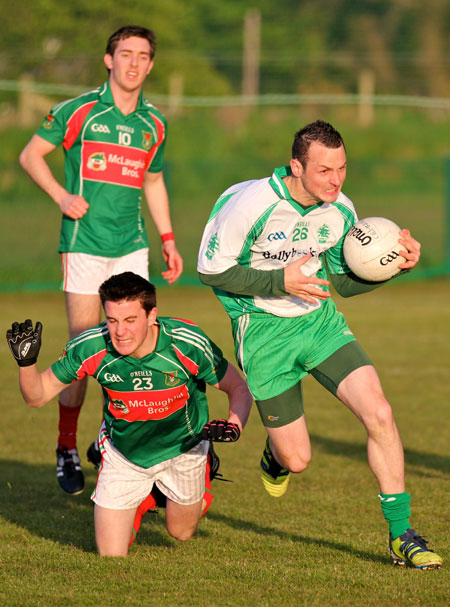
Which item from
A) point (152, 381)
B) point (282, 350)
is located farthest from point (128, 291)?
point (282, 350)

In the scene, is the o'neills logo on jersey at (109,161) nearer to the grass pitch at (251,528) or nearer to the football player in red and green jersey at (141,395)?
the football player in red and green jersey at (141,395)

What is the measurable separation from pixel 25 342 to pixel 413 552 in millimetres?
2131

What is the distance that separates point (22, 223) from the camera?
20.5 metres

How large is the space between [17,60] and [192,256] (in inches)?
443

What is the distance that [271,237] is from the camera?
18.4 feet

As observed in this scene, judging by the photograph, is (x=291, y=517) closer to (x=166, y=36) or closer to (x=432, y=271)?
(x=432, y=271)

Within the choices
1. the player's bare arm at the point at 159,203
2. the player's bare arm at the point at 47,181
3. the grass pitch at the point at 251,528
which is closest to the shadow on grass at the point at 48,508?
the grass pitch at the point at 251,528

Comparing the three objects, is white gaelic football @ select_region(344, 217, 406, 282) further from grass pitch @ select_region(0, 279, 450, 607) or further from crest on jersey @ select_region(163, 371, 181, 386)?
grass pitch @ select_region(0, 279, 450, 607)

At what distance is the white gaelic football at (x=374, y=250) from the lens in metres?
5.50

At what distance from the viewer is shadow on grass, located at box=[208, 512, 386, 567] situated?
17.7 ft

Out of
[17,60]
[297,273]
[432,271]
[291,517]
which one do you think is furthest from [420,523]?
[17,60]

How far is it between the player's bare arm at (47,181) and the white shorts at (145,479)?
1732 mm

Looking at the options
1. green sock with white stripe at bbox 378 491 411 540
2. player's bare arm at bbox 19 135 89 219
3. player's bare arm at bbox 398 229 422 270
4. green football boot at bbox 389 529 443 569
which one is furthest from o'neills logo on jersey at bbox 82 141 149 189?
green football boot at bbox 389 529 443 569

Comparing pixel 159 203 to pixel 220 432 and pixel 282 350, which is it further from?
pixel 220 432
